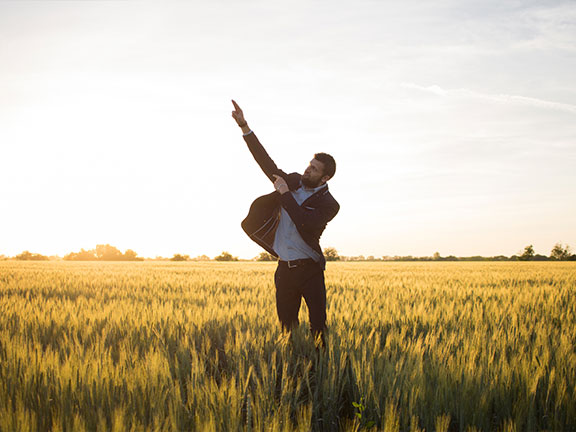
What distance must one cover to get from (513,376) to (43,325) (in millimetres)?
4890

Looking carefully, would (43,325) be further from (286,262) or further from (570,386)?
(570,386)

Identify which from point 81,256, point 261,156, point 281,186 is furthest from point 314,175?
point 81,256

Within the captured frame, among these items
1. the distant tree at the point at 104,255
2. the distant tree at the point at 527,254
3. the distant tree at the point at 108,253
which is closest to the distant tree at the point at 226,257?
the distant tree at the point at 104,255

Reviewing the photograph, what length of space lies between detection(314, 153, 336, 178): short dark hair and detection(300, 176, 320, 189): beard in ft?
0.40

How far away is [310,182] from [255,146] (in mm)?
687

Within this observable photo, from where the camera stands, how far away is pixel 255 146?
3904mm

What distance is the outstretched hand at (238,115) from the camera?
3.88 meters

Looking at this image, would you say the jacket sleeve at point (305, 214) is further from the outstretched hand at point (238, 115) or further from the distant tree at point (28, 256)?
the distant tree at point (28, 256)

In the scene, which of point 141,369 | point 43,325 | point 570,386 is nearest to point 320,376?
point 141,369

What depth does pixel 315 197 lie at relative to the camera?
3639 mm

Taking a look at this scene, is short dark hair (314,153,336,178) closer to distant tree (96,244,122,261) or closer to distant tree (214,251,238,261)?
distant tree (214,251,238,261)

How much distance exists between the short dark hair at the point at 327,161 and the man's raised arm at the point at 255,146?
510 mm

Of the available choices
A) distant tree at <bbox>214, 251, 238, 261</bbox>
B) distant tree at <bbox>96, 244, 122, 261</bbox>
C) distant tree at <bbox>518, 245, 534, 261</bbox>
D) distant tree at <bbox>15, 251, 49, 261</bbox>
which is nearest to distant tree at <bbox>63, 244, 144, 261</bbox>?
distant tree at <bbox>96, 244, 122, 261</bbox>

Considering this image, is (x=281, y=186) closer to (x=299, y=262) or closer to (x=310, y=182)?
(x=310, y=182)
